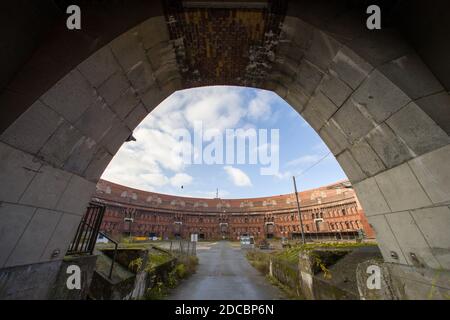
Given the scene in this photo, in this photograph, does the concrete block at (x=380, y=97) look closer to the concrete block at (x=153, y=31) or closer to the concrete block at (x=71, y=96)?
the concrete block at (x=153, y=31)

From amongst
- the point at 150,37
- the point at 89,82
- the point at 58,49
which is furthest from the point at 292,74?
the point at 58,49

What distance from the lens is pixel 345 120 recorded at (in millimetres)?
3502

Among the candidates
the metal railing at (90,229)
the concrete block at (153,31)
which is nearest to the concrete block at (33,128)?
the concrete block at (153,31)

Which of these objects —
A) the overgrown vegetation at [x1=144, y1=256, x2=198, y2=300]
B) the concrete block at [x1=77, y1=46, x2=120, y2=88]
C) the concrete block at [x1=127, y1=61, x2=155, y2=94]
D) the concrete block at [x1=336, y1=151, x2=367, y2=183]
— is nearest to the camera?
the concrete block at [x1=77, y1=46, x2=120, y2=88]

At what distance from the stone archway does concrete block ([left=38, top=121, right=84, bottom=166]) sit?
0.02 m

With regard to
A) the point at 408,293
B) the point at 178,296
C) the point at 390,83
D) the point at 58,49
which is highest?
Result: the point at 58,49

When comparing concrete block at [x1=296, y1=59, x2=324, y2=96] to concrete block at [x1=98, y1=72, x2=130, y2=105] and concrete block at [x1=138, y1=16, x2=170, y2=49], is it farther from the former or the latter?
concrete block at [x1=98, y1=72, x2=130, y2=105]

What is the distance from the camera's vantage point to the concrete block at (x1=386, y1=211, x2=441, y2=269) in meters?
2.71

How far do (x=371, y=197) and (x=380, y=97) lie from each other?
5.95ft

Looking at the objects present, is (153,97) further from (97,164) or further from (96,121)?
(97,164)

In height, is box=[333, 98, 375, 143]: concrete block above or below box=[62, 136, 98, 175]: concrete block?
above

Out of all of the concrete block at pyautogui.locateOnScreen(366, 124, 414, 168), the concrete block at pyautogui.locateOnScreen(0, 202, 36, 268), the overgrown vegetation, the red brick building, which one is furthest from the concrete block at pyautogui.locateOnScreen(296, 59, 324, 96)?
the red brick building

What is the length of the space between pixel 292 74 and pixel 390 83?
69.0 inches
